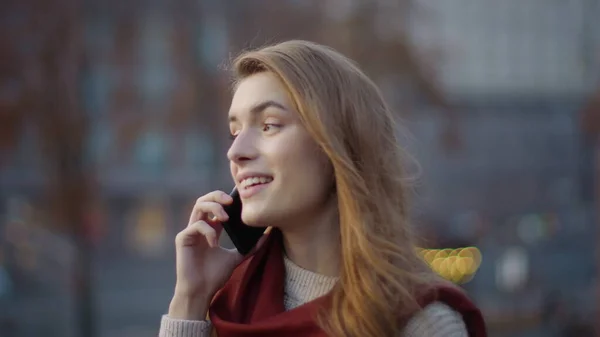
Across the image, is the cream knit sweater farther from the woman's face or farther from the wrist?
the woman's face

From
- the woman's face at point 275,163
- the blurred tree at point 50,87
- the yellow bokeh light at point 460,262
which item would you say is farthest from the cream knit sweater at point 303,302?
the blurred tree at point 50,87

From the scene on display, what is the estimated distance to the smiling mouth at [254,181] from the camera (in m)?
2.63

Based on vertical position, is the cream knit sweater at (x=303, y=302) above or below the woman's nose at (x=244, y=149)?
below

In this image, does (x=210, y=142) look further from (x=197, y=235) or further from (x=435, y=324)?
(x=435, y=324)

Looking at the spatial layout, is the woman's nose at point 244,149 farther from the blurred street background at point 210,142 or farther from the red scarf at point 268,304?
the blurred street background at point 210,142

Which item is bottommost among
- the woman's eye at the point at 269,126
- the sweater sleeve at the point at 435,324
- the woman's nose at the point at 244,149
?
the sweater sleeve at the point at 435,324

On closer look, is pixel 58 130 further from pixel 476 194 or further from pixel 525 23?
pixel 525 23

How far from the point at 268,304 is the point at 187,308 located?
0.21 meters

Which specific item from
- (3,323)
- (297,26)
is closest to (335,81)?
(297,26)

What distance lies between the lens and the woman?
2561 millimetres

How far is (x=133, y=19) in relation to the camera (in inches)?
960

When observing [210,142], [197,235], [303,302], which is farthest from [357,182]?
[210,142]

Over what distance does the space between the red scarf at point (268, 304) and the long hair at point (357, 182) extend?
45 mm

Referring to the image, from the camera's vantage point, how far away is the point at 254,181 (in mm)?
2648
